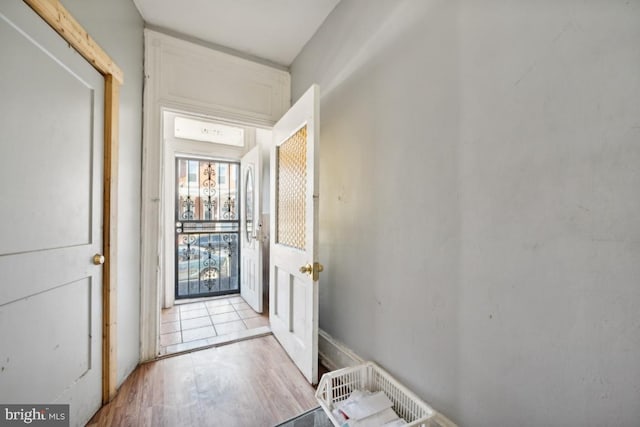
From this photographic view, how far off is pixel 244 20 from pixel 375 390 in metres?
2.77

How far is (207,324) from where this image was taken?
2715mm

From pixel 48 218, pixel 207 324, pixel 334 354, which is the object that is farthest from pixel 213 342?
pixel 48 218

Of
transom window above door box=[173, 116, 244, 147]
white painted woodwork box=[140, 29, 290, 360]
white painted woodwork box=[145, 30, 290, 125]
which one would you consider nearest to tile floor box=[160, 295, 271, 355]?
white painted woodwork box=[140, 29, 290, 360]

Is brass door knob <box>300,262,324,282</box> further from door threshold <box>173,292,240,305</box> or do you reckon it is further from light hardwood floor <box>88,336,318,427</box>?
door threshold <box>173,292,240,305</box>

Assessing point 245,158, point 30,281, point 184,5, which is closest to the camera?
point 30,281

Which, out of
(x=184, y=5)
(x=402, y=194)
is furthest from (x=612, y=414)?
(x=184, y=5)

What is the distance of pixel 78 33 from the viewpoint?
124 cm

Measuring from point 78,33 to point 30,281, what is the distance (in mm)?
1176

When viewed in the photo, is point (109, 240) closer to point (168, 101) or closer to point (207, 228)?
point (168, 101)

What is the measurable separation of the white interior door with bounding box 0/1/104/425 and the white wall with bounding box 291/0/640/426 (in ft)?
5.14

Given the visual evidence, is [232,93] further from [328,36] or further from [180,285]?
[180,285]

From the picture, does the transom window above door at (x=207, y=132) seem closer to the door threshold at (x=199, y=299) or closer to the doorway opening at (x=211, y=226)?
the doorway opening at (x=211, y=226)

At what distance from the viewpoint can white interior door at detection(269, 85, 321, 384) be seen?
1666 millimetres

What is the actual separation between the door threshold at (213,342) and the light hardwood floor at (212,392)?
2.5 inches
